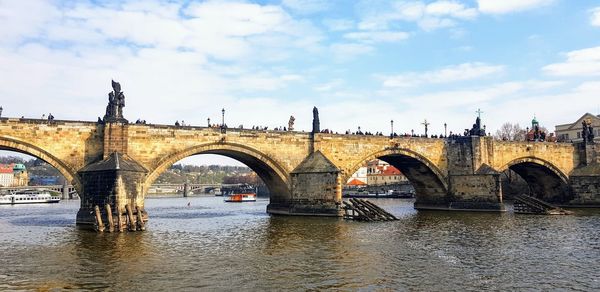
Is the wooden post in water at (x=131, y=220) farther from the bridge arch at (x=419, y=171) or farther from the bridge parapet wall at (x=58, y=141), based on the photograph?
the bridge arch at (x=419, y=171)

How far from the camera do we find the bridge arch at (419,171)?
44.3 metres

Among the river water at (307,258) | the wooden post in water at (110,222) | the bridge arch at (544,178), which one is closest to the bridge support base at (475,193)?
the bridge arch at (544,178)

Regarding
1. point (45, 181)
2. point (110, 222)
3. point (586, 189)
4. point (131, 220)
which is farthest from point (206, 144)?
point (45, 181)

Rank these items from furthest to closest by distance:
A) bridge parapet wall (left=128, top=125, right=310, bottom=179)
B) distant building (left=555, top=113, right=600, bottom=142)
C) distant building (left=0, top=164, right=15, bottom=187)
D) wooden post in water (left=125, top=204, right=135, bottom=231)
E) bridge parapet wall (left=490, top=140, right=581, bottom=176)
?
1. distant building (left=0, top=164, right=15, bottom=187)
2. distant building (left=555, top=113, right=600, bottom=142)
3. bridge parapet wall (left=490, top=140, right=581, bottom=176)
4. bridge parapet wall (left=128, top=125, right=310, bottom=179)
5. wooden post in water (left=125, top=204, right=135, bottom=231)

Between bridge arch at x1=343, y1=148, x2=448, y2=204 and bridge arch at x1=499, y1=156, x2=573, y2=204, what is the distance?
742cm

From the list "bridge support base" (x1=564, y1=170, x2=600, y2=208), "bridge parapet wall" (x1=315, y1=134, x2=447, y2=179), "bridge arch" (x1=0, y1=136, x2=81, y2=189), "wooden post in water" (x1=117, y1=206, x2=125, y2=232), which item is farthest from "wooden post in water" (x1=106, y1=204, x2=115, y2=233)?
"bridge support base" (x1=564, y1=170, x2=600, y2=208)

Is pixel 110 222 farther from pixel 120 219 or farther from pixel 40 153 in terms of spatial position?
pixel 40 153

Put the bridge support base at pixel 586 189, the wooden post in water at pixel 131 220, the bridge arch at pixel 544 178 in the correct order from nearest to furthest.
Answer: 1. the wooden post in water at pixel 131 220
2. the bridge support base at pixel 586 189
3. the bridge arch at pixel 544 178

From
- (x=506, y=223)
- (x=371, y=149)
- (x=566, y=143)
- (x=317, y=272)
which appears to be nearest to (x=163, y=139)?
(x=371, y=149)

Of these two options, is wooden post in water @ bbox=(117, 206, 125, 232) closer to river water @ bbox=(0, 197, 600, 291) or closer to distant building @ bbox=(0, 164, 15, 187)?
river water @ bbox=(0, 197, 600, 291)

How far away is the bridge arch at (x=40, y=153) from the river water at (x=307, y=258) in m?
3.17

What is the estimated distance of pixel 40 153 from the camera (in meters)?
30.7

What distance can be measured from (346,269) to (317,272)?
3.63 ft

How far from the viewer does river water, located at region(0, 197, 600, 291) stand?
48.7ft
